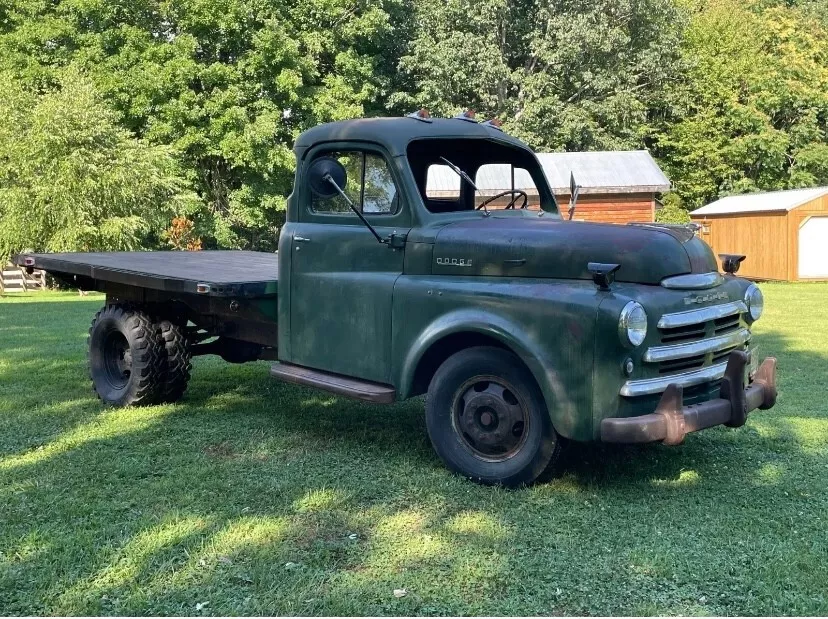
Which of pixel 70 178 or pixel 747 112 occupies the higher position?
pixel 747 112

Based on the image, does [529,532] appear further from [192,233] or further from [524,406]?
[192,233]

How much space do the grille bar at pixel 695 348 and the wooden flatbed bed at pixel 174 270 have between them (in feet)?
9.01

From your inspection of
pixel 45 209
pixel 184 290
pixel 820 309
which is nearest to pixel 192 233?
pixel 45 209

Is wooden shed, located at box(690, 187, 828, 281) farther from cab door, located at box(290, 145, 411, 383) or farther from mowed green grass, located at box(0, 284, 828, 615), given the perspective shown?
cab door, located at box(290, 145, 411, 383)

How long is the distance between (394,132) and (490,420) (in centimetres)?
197

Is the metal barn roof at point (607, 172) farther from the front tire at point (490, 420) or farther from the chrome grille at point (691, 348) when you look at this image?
the front tire at point (490, 420)

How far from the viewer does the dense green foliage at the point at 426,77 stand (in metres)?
27.8

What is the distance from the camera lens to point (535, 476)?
179 inches

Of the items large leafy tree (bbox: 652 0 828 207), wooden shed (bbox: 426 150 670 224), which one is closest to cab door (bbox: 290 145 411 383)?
wooden shed (bbox: 426 150 670 224)

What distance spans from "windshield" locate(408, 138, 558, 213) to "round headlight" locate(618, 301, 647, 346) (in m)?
1.67

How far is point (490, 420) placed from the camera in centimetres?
470

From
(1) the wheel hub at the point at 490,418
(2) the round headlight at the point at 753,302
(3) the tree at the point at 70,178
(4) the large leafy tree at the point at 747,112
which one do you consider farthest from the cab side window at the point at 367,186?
(4) the large leafy tree at the point at 747,112

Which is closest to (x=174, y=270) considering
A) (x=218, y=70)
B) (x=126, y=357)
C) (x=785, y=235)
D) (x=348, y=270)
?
(x=126, y=357)

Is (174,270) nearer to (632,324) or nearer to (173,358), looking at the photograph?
(173,358)
